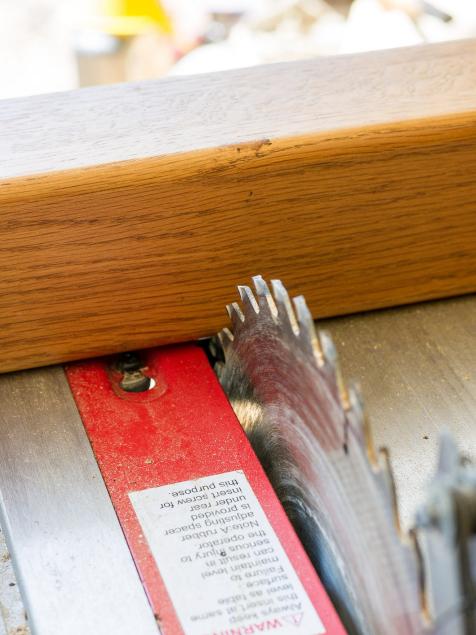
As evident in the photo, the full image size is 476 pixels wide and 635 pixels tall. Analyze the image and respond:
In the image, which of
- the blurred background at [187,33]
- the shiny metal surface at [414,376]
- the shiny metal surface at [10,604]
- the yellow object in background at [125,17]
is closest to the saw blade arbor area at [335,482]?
the shiny metal surface at [414,376]

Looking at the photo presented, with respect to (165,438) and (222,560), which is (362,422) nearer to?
(222,560)

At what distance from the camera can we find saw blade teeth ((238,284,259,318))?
861 millimetres

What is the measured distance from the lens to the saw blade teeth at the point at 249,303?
86cm

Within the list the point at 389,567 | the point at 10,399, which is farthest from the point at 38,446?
the point at 389,567

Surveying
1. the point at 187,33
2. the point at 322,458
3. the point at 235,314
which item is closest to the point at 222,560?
the point at 322,458

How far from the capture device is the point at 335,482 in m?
0.73

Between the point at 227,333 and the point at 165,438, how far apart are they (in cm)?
12

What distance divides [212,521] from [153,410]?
0.16 metres

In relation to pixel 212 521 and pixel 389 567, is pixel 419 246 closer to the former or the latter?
pixel 212 521

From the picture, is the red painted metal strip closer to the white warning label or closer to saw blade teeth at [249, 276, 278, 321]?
the white warning label

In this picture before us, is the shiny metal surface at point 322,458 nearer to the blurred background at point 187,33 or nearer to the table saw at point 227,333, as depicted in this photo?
the table saw at point 227,333

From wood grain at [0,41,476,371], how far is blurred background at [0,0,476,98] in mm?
860

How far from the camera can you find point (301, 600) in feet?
2.56

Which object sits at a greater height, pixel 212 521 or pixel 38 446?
pixel 38 446
